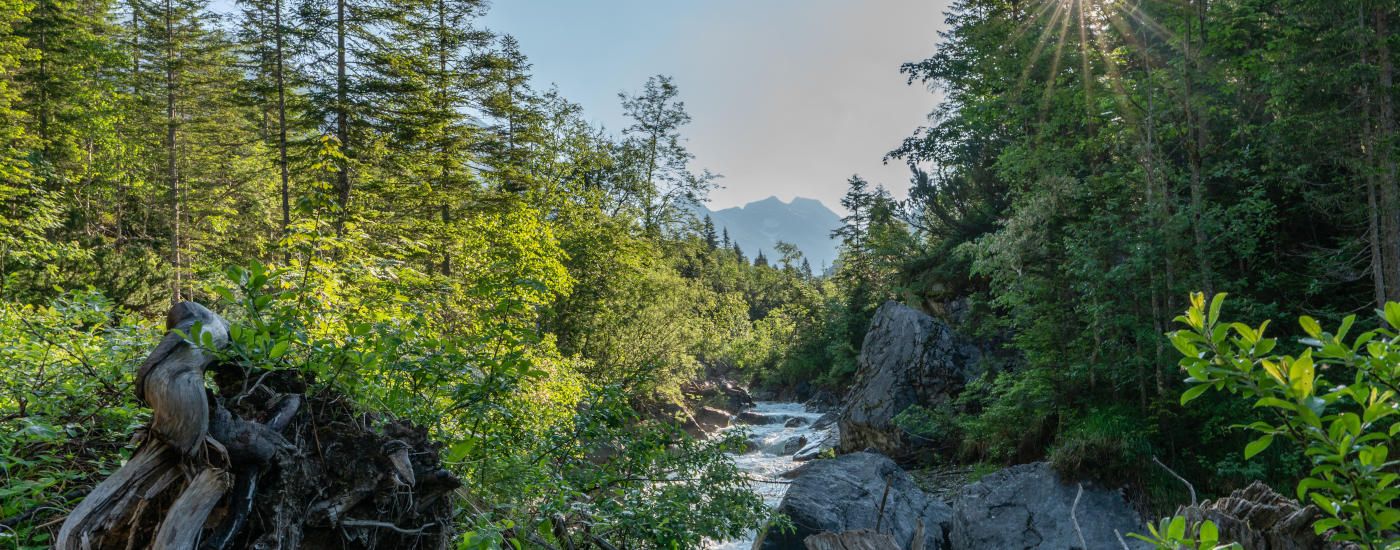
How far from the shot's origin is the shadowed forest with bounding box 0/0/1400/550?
6.34 feet

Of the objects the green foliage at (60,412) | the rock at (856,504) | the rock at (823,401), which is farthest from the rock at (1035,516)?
the rock at (823,401)

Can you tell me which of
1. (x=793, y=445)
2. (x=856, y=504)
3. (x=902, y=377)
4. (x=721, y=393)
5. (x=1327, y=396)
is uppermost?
(x=1327, y=396)

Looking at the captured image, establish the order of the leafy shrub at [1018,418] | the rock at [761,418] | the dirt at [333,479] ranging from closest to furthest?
the dirt at [333,479] < the leafy shrub at [1018,418] < the rock at [761,418]

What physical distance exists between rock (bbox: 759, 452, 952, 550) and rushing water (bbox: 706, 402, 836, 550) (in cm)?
162

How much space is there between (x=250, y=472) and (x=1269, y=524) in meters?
3.80

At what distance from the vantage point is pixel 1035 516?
7.64m

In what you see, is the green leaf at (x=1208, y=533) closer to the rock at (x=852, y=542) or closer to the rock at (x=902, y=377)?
the rock at (x=852, y=542)

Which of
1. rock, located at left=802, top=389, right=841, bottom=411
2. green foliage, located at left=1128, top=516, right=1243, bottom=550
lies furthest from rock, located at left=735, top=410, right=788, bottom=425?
green foliage, located at left=1128, top=516, right=1243, bottom=550

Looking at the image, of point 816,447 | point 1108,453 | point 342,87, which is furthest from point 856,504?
point 342,87

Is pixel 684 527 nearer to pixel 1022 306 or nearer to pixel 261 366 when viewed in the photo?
pixel 261 366

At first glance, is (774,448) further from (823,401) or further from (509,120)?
(509,120)

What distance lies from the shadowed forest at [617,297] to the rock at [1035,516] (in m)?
0.09

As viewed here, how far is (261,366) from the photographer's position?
2.00 m

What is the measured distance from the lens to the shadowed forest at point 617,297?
1933 millimetres
